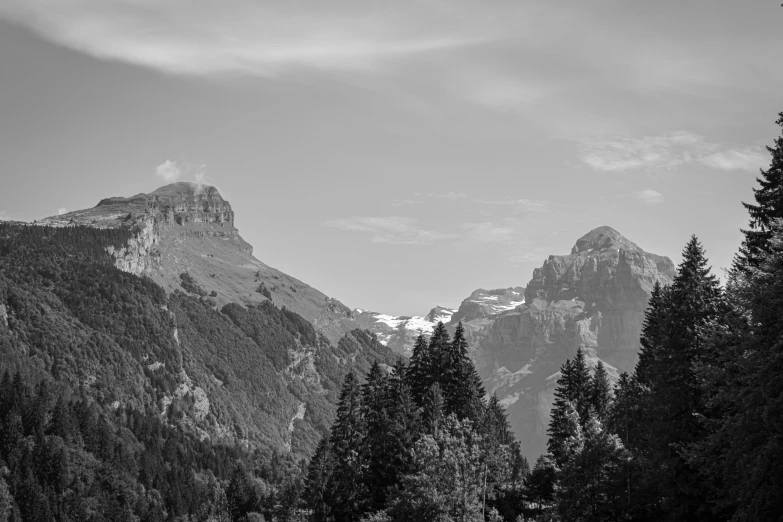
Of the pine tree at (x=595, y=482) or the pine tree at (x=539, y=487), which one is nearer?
the pine tree at (x=595, y=482)

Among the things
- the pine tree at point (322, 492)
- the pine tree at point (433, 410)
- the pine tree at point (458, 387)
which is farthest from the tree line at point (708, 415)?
the pine tree at point (322, 492)

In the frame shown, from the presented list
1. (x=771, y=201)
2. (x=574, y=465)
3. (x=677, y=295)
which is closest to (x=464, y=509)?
(x=574, y=465)

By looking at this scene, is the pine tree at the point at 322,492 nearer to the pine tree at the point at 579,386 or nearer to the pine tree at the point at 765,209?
the pine tree at the point at 579,386

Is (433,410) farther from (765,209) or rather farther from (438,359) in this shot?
(765,209)

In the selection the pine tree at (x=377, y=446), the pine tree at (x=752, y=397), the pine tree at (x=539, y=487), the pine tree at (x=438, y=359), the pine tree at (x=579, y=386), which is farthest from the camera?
the pine tree at (x=579, y=386)

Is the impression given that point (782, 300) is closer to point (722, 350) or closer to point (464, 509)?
point (722, 350)

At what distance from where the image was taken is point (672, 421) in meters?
45.5

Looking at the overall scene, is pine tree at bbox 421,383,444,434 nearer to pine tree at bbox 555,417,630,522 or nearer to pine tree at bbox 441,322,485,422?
pine tree at bbox 441,322,485,422

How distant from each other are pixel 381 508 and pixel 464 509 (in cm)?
1465

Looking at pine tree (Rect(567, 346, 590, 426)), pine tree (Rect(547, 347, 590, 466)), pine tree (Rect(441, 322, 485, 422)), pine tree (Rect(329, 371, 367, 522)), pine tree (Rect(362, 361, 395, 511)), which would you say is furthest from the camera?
pine tree (Rect(567, 346, 590, 426))

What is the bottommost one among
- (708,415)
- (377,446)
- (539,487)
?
(539,487)

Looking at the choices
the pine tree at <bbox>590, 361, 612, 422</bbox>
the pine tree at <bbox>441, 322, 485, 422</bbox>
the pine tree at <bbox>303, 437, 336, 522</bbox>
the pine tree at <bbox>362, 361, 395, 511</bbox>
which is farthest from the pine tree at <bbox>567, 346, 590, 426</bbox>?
the pine tree at <bbox>303, 437, 336, 522</bbox>

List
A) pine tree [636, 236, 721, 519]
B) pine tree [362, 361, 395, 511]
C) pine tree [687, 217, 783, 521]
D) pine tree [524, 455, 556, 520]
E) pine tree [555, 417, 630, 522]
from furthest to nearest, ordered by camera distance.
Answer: pine tree [524, 455, 556, 520], pine tree [362, 361, 395, 511], pine tree [555, 417, 630, 522], pine tree [636, 236, 721, 519], pine tree [687, 217, 783, 521]

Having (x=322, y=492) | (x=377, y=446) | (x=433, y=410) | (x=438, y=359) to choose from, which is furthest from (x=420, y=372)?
(x=322, y=492)
